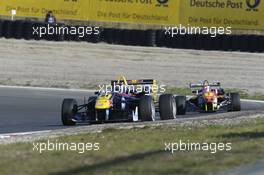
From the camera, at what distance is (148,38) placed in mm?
36156

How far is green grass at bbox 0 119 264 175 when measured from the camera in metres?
8.52

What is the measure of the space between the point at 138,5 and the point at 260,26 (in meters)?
5.79

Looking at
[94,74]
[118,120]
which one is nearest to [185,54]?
[94,74]

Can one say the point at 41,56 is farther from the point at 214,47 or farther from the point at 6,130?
the point at 6,130

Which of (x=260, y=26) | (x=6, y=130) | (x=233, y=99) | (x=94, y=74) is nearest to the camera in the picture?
(x=6, y=130)

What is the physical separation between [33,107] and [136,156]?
11005 millimetres

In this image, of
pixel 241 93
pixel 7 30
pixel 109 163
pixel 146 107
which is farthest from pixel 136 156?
pixel 7 30

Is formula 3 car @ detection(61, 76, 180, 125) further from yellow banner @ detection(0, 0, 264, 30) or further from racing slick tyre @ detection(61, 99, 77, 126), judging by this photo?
yellow banner @ detection(0, 0, 264, 30)

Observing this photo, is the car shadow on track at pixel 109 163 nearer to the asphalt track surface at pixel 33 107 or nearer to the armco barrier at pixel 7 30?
the asphalt track surface at pixel 33 107

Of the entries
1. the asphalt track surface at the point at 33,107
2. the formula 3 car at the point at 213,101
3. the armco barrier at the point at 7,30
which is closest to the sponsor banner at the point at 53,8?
the armco barrier at the point at 7,30

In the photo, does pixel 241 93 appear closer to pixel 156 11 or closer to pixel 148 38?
pixel 148 38

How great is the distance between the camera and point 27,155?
1002 centimetres

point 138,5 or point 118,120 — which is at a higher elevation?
point 138,5

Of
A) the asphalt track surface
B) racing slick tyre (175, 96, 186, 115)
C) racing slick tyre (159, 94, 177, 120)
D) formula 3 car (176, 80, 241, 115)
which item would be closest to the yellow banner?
the asphalt track surface
